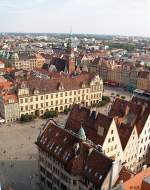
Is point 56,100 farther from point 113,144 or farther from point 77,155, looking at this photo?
point 77,155

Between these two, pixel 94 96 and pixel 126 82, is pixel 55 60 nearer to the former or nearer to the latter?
pixel 126 82

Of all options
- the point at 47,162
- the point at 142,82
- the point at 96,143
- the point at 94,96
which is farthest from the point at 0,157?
the point at 142,82

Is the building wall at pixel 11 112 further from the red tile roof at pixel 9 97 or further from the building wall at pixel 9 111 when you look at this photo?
the red tile roof at pixel 9 97

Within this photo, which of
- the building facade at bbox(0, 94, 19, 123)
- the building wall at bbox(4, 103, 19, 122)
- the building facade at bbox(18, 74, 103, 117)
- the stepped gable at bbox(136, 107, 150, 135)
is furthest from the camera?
the building facade at bbox(18, 74, 103, 117)

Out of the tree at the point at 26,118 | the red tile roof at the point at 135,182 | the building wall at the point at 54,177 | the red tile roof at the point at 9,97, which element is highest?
the red tile roof at the point at 9,97

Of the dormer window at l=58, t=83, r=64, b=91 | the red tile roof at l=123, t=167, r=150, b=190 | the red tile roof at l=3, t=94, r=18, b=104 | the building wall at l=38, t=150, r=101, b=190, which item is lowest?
the building wall at l=38, t=150, r=101, b=190

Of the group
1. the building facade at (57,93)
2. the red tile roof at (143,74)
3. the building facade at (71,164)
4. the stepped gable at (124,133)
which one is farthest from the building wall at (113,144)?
the red tile roof at (143,74)

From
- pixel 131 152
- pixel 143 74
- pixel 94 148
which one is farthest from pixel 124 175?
pixel 143 74

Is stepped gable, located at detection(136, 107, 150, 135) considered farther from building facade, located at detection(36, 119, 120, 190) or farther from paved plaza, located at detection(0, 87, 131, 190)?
paved plaza, located at detection(0, 87, 131, 190)

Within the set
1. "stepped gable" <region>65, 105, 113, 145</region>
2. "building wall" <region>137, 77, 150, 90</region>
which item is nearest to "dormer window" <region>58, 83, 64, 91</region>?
"stepped gable" <region>65, 105, 113, 145</region>
